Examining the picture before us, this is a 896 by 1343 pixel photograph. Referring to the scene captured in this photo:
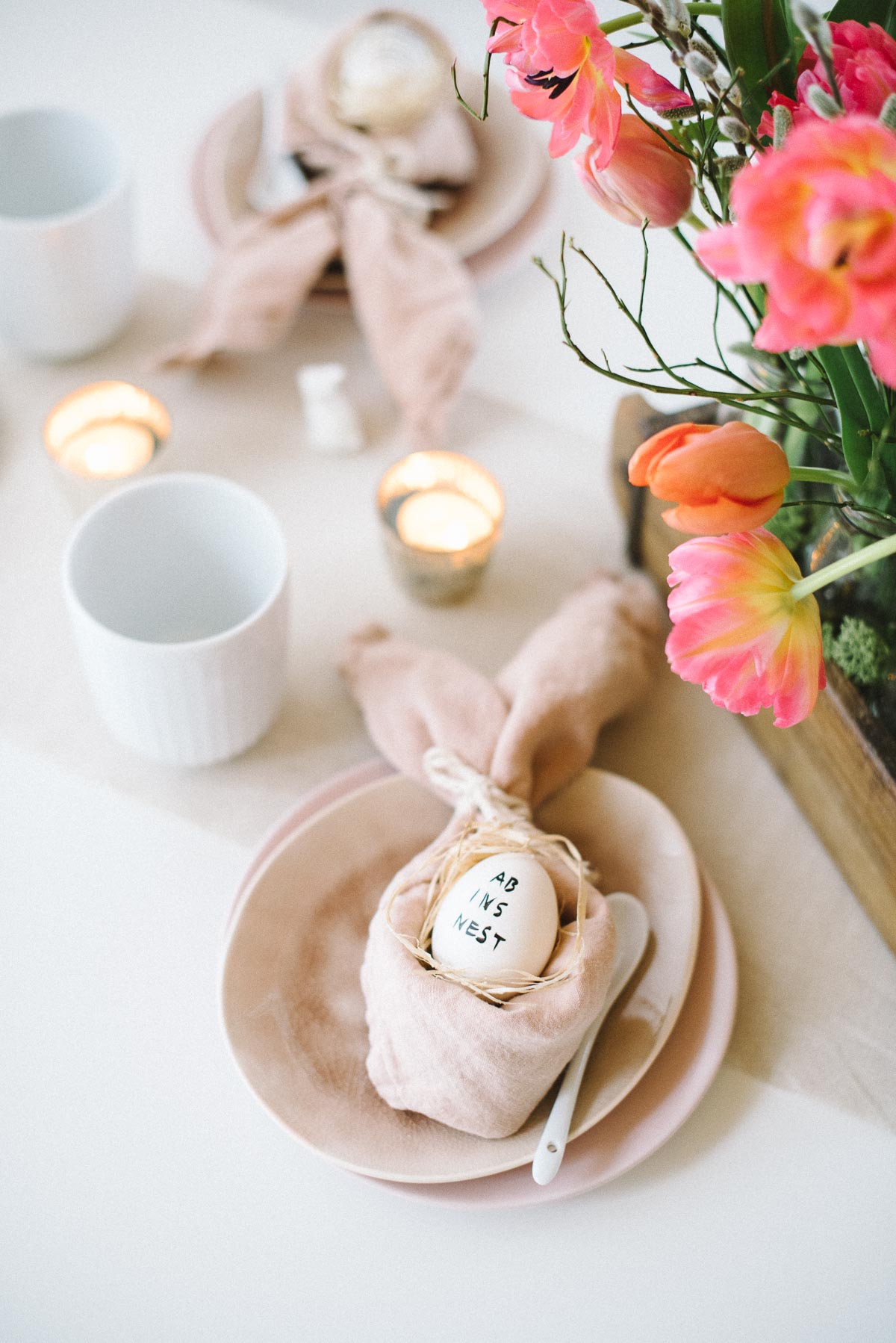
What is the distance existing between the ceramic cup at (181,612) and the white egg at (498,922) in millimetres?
137

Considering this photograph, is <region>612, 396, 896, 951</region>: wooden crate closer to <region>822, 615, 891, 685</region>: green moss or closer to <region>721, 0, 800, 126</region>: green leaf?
<region>822, 615, 891, 685</region>: green moss

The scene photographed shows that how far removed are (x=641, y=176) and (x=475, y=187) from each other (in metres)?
0.42

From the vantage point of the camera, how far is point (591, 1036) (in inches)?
16.8

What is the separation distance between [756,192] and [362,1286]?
38 centimetres

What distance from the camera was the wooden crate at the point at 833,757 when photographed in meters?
0.44

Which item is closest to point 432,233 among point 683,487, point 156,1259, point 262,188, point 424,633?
point 262,188

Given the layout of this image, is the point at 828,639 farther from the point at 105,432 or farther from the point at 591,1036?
the point at 105,432

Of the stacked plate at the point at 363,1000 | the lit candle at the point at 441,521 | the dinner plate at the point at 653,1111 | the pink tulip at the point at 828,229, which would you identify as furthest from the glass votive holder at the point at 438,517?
the pink tulip at the point at 828,229

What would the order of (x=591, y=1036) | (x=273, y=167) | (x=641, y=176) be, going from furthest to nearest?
1. (x=273, y=167)
2. (x=591, y=1036)
3. (x=641, y=176)

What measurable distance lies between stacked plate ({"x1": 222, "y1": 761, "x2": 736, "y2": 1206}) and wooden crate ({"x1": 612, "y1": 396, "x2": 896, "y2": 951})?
65 millimetres

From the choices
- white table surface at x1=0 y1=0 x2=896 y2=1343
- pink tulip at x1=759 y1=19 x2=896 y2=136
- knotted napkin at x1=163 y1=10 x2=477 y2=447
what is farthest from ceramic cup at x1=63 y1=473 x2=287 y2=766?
pink tulip at x1=759 y1=19 x2=896 y2=136

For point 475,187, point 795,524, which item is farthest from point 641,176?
point 475,187

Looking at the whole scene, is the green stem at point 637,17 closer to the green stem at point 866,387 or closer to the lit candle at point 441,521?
the green stem at point 866,387

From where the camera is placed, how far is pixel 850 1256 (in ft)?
1.38
